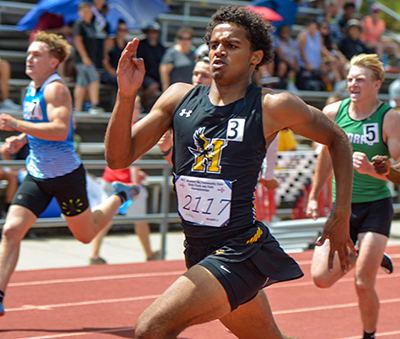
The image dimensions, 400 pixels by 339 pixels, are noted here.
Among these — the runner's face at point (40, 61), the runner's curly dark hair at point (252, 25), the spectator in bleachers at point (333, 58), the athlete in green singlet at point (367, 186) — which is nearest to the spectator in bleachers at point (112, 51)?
the spectator in bleachers at point (333, 58)

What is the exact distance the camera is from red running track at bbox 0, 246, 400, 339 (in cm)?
527

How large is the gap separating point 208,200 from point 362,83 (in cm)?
222

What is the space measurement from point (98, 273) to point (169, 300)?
4577 mm

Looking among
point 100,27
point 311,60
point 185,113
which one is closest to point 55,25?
point 100,27

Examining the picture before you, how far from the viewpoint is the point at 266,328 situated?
325 centimetres

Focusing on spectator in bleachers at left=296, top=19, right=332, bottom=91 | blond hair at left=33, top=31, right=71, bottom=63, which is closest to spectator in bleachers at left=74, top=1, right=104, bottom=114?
spectator in bleachers at left=296, top=19, right=332, bottom=91

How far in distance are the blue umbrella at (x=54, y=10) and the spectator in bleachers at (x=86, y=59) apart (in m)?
0.22

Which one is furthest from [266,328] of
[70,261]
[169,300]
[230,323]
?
[70,261]

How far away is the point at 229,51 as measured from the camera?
10.4 feet

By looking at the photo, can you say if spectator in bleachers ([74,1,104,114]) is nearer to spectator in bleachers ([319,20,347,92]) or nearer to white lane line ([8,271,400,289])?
white lane line ([8,271,400,289])

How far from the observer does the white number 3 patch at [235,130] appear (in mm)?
3096

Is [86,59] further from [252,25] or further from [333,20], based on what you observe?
[252,25]

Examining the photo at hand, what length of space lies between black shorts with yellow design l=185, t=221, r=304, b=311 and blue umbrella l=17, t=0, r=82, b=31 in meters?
8.00

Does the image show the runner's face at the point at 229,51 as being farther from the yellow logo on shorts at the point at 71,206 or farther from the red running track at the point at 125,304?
the red running track at the point at 125,304
